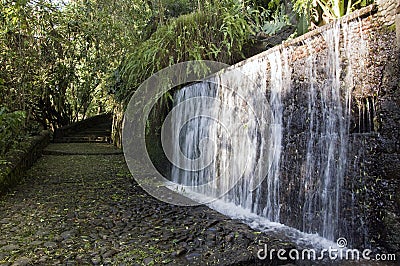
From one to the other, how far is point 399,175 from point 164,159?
4.61 meters

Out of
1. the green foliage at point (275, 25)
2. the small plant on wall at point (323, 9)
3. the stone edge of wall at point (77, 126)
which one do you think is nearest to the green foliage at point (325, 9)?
the small plant on wall at point (323, 9)

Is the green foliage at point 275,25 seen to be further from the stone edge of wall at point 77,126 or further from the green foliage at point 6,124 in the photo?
the stone edge of wall at point 77,126

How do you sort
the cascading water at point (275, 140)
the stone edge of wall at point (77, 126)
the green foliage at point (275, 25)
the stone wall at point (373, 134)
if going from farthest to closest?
the stone edge of wall at point (77, 126) → the green foliage at point (275, 25) → the cascading water at point (275, 140) → the stone wall at point (373, 134)

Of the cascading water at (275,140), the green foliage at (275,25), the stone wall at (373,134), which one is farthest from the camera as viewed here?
the green foliage at (275,25)

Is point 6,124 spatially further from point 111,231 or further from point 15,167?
point 111,231

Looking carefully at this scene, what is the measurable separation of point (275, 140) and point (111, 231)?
6.10 ft

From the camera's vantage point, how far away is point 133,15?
312 inches

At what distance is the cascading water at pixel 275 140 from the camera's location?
8.79 feet

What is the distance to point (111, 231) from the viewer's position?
2812 millimetres

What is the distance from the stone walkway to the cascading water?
0.52 m

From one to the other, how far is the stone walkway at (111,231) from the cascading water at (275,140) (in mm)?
522

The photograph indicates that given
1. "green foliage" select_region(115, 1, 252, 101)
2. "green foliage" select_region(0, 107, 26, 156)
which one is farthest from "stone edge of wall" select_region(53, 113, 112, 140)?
"green foliage" select_region(0, 107, 26, 156)

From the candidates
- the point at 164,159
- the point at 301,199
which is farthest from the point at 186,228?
the point at 164,159

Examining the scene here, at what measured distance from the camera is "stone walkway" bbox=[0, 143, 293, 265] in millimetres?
2270
